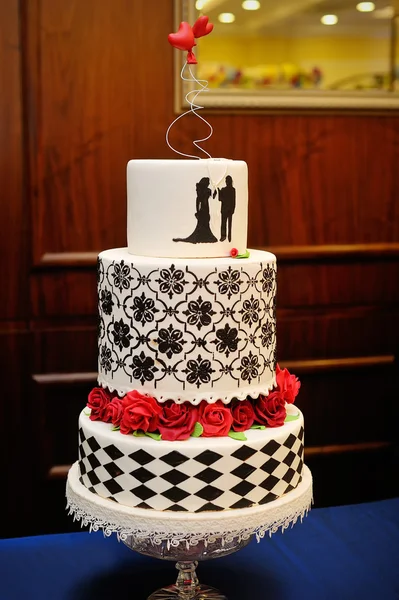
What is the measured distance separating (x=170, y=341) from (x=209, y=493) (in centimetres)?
31

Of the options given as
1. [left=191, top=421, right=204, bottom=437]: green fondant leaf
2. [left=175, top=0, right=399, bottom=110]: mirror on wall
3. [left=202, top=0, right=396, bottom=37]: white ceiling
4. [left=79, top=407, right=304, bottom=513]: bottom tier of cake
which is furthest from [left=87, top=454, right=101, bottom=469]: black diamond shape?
[left=202, top=0, right=396, bottom=37]: white ceiling

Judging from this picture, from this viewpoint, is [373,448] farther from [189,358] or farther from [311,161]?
[189,358]

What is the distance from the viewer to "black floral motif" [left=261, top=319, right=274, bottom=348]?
1.69 metres

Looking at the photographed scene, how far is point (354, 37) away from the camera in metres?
2.67

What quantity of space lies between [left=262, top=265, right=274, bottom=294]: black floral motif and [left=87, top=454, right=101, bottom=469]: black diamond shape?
488mm

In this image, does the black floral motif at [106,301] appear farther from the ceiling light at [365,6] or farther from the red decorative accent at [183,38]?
the ceiling light at [365,6]

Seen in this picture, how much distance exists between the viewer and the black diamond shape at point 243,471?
1.59 m

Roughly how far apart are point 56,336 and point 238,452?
116cm

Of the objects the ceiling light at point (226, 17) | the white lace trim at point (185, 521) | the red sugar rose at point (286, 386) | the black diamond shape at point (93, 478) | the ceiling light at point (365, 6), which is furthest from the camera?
the ceiling light at point (365, 6)

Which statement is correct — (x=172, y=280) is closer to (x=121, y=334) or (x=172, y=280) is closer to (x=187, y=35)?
(x=121, y=334)

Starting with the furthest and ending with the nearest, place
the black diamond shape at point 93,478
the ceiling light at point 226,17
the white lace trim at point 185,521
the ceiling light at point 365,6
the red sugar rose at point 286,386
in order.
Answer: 1. the ceiling light at point 365,6
2. the ceiling light at point 226,17
3. the red sugar rose at point 286,386
4. the black diamond shape at point 93,478
5. the white lace trim at point 185,521

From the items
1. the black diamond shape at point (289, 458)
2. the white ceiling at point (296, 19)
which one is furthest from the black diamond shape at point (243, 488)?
the white ceiling at point (296, 19)

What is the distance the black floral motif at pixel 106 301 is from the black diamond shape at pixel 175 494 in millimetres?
383

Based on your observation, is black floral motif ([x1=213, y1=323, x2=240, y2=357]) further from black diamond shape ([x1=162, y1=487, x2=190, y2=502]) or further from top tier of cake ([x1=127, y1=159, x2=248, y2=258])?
black diamond shape ([x1=162, y1=487, x2=190, y2=502])
